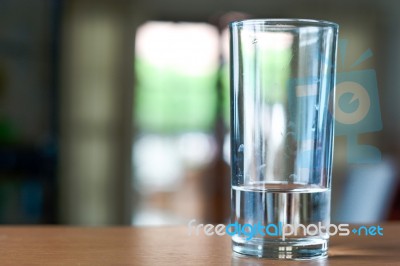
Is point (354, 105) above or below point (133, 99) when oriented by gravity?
below

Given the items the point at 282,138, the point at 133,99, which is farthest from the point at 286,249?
the point at 133,99

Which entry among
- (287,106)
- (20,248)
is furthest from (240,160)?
(20,248)

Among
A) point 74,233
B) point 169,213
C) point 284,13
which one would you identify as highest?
point 284,13

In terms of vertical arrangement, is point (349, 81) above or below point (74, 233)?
above

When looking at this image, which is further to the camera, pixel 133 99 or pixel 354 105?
pixel 133 99

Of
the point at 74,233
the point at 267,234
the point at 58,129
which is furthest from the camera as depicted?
the point at 58,129

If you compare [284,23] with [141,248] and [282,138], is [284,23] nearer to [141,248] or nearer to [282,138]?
[282,138]

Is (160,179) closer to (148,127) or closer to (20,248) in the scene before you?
(148,127)
